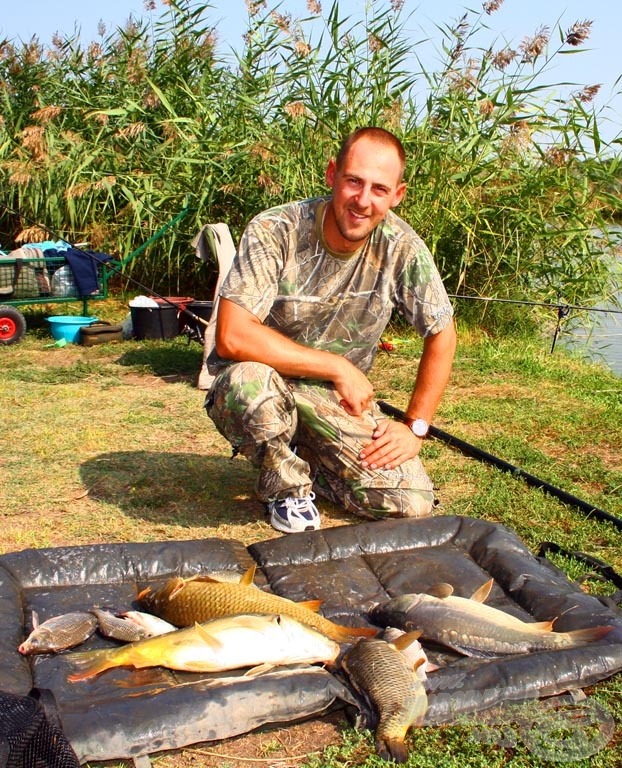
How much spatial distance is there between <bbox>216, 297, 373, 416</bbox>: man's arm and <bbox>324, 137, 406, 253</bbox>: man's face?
524mm

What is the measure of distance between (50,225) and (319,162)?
3068mm

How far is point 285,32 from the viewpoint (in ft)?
28.7

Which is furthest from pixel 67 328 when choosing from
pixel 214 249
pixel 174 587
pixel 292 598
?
pixel 174 587

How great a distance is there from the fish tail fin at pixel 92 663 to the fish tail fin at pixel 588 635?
4.53ft

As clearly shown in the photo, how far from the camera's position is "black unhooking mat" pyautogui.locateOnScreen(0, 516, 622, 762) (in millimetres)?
2395

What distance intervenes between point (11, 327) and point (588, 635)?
247 inches

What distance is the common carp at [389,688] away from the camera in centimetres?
234

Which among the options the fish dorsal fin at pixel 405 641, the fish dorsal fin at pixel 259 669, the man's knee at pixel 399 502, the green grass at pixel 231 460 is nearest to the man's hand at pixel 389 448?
the man's knee at pixel 399 502

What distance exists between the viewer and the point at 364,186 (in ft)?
12.1

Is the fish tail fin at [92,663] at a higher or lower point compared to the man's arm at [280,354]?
lower

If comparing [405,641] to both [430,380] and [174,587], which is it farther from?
[430,380]

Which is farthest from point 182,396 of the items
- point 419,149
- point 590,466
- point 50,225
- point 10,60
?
point 10,60

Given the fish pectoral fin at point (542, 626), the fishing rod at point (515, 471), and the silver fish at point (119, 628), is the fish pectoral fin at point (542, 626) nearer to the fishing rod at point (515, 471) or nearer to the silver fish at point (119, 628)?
the silver fish at point (119, 628)

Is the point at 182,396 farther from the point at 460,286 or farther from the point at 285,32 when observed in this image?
the point at 285,32
